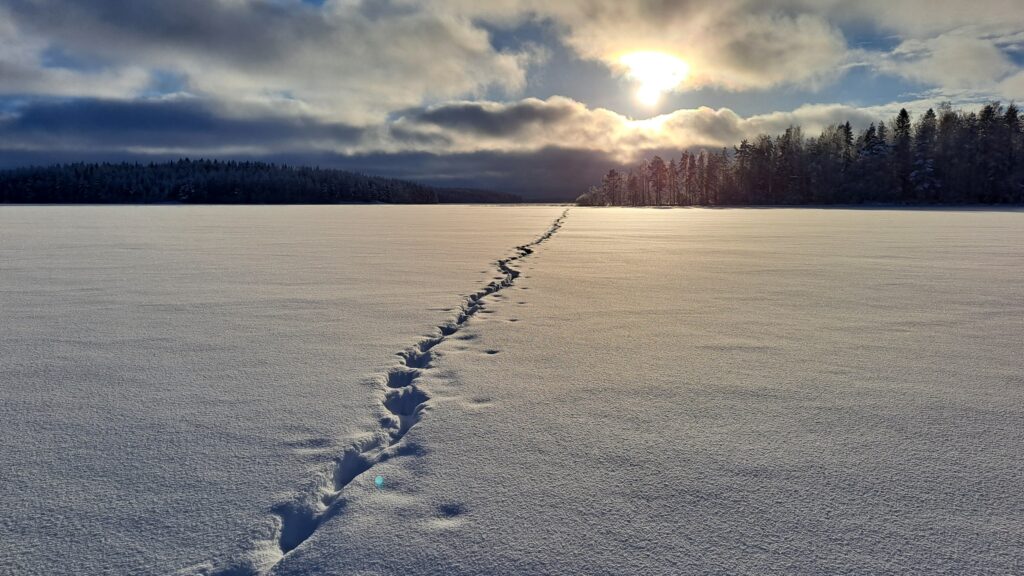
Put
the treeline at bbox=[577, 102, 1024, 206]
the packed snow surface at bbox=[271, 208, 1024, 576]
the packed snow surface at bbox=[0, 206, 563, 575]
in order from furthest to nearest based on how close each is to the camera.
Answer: the treeline at bbox=[577, 102, 1024, 206]
the packed snow surface at bbox=[0, 206, 563, 575]
the packed snow surface at bbox=[271, 208, 1024, 576]

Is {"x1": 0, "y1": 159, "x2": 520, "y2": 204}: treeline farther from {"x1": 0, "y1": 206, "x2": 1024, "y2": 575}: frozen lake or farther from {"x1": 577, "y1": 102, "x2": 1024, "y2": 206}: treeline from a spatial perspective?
{"x1": 0, "y1": 206, "x2": 1024, "y2": 575}: frozen lake

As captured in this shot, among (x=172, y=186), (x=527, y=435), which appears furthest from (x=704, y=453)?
(x=172, y=186)

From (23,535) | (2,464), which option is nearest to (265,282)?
(2,464)

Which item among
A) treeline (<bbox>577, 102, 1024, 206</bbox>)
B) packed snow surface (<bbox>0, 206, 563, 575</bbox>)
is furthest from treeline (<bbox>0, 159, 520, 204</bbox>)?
packed snow surface (<bbox>0, 206, 563, 575</bbox>)

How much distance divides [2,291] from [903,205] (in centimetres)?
5687

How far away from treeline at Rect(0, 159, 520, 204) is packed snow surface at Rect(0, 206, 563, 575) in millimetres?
93687

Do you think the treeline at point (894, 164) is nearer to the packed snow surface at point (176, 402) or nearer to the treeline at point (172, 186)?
the packed snow surface at point (176, 402)

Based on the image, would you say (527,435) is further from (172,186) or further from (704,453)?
(172,186)

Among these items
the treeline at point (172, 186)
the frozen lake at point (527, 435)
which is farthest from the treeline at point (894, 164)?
the treeline at point (172, 186)

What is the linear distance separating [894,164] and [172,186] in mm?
103291

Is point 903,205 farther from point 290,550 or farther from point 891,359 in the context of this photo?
point 290,550

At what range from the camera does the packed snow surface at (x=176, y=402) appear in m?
1.43

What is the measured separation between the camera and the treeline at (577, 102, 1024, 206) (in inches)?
1758

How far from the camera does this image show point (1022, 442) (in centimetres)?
192
